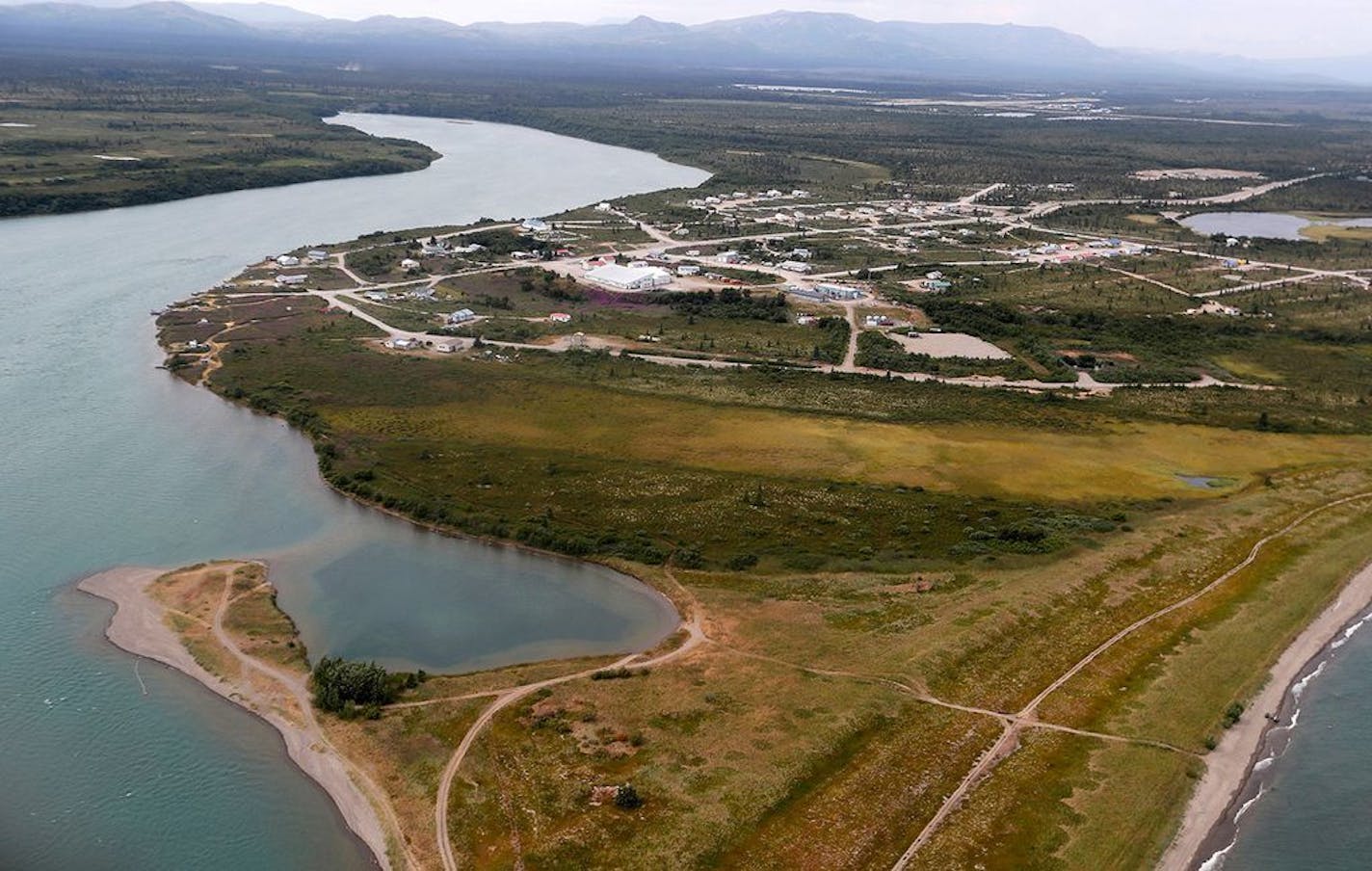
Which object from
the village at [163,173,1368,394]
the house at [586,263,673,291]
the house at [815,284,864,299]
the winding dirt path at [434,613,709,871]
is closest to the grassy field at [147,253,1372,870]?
the winding dirt path at [434,613,709,871]

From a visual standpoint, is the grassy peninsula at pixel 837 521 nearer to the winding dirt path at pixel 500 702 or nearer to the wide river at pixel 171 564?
the winding dirt path at pixel 500 702

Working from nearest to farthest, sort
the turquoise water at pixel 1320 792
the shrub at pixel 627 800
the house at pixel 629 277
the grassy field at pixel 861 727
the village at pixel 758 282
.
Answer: the grassy field at pixel 861 727
the shrub at pixel 627 800
the turquoise water at pixel 1320 792
the village at pixel 758 282
the house at pixel 629 277

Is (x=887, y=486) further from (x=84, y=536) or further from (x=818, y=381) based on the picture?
(x=84, y=536)

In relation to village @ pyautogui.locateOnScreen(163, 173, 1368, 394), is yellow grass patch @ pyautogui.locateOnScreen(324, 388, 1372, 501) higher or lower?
lower

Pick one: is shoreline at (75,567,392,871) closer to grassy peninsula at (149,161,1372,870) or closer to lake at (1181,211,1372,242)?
grassy peninsula at (149,161,1372,870)

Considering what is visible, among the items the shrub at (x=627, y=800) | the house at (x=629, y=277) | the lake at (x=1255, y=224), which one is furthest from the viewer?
the lake at (x=1255, y=224)

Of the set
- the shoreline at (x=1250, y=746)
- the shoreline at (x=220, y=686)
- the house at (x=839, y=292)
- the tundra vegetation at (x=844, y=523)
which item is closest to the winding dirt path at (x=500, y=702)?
the tundra vegetation at (x=844, y=523)
